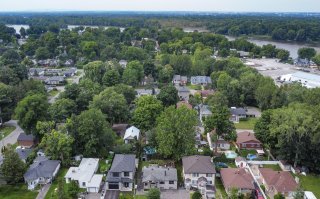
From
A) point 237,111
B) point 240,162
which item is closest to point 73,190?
→ point 240,162

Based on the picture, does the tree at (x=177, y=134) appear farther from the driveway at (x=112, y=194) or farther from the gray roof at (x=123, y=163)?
the driveway at (x=112, y=194)

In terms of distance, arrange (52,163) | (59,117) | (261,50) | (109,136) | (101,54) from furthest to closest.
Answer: (261,50) → (101,54) → (59,117) → (109,136) → (52,163)

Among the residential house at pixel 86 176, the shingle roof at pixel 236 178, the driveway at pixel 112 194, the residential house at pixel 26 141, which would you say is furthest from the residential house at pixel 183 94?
the driveway at pixel 112 194

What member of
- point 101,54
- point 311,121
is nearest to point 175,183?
point 311,121

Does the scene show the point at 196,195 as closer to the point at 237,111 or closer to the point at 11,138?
the point at 237,111

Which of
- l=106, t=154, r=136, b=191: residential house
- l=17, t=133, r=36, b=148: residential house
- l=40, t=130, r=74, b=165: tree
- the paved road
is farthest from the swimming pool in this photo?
the paved road

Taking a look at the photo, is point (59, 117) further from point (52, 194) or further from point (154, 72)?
point (154, 72)
